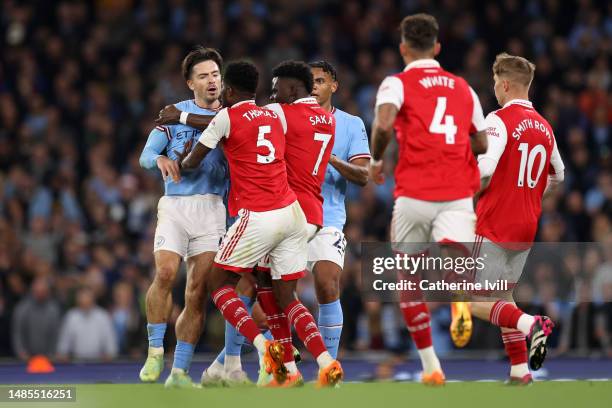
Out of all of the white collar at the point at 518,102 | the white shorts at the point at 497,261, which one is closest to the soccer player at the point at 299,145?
the white shorts at the point at 497,261

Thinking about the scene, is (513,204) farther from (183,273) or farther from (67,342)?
(67,342)

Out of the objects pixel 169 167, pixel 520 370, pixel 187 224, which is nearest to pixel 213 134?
pixel 169 167

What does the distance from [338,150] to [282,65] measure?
1.36 metres

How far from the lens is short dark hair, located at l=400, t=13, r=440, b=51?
8.22 meters

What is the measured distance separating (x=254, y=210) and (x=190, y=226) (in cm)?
97

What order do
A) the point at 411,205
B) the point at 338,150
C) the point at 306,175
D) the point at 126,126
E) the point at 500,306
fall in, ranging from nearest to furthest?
the point at 411,205 < the point at 500,306 < the point at 306,175 < the point at 338,150 < the point at 126,126

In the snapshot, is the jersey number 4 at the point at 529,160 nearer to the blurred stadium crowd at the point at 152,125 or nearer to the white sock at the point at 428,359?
the white sock at the point at 428,359

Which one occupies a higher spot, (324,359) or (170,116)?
(170,116)

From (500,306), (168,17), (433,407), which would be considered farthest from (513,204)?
(168,17)

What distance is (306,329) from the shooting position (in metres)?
8.70

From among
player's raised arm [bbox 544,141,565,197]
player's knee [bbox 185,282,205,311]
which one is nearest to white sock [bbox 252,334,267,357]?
player's knee [bbox 185,282,205,311]

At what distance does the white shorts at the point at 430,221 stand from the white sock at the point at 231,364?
Result: 210 centimetres

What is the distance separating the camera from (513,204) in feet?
30.7

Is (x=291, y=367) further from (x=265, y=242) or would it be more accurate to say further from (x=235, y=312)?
(x=265, y=242)
